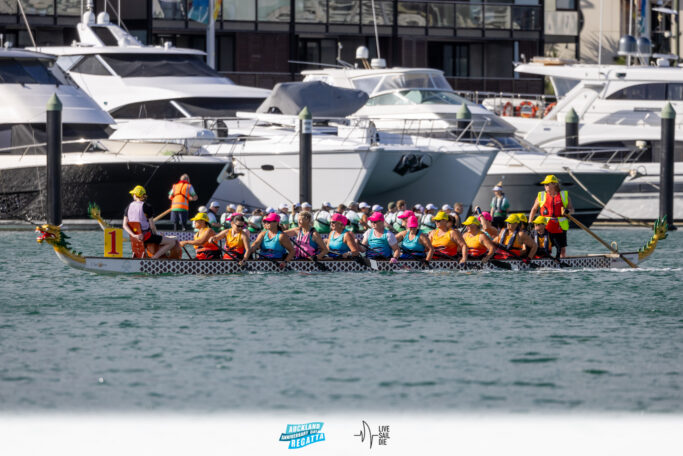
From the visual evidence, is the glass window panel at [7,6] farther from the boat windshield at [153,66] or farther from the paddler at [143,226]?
the paddler at [143,226]

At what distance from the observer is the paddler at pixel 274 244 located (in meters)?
22.4

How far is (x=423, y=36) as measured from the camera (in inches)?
2053

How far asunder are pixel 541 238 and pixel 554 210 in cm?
55

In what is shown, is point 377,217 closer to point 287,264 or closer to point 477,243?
point 477,243

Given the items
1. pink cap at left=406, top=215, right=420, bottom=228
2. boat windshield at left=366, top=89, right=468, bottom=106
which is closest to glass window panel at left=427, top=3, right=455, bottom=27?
boat windshield at left=366, top=89, right=468, bottom=106

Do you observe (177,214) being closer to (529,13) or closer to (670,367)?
(670,367)

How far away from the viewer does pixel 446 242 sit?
921 inches

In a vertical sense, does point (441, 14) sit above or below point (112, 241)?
above

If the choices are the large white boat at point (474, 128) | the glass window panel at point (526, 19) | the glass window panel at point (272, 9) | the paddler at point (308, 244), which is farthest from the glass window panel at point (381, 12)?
the paddler at point (308, 244)

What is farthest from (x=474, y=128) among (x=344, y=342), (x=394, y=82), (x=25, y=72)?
(x=344, y=342)

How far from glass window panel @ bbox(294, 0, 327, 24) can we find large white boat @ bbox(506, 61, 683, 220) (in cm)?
1103

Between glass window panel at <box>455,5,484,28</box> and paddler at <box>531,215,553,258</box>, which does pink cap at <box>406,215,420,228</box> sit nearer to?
paddler at <box>531,215,553,258</box>

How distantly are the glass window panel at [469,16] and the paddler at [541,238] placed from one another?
29.2 m

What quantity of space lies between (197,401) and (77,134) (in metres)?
19.9
